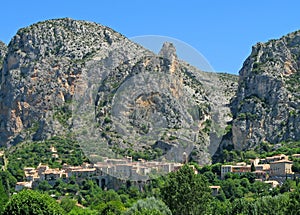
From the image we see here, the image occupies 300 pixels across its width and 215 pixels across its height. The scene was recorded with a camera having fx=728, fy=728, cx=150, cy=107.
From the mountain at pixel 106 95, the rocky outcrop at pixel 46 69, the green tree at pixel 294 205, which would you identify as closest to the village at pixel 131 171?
the mountain at pixel 106 95

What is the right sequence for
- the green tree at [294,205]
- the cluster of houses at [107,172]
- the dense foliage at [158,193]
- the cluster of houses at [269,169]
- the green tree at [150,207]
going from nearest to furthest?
the green tree at [294,205], the green tree at [150,207], the dense foliage at [158,193], the cluster of houses at [107,172], the cluster of houses at [269,169]

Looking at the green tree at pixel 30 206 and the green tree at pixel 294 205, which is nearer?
the green tree at pixel 30 206

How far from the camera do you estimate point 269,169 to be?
6438cm

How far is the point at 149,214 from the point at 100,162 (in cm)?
3007

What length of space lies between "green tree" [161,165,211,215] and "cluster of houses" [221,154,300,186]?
2212cm

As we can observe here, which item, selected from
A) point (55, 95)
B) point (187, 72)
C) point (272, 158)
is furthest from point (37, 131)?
point (272, 158)

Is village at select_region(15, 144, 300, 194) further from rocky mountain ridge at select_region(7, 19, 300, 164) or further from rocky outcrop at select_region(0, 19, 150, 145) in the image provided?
rocky outcrop at select_region(0, 19, 150, 145)

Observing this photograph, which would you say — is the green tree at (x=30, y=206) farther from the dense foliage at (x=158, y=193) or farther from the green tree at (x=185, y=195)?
the green tree at (x=185, y=195)

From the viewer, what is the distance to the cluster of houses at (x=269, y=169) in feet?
205

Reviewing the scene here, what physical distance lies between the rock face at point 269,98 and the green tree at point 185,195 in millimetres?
36335

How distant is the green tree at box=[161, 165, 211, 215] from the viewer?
3912cm

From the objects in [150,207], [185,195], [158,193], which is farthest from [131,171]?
[150,207]

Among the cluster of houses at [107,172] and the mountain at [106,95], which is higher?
the mountain at [106,95]

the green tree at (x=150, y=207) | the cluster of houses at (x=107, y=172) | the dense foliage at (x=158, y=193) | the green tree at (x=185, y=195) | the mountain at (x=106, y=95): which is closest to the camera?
the green tree at (x=150, y=207)
